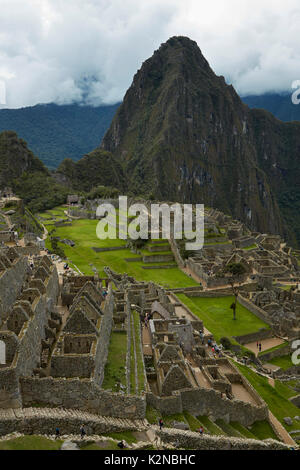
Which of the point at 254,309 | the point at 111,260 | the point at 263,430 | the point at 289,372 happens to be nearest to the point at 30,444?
the point at 263,430

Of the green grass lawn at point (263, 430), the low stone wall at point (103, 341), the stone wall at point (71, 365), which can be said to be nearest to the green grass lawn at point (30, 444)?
the stone wall at point (71, 365)

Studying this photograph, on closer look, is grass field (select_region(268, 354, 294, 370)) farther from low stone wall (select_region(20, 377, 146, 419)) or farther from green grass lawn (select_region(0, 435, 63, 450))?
Result: green grass lawn (select_region(0, 435, 63, 450))

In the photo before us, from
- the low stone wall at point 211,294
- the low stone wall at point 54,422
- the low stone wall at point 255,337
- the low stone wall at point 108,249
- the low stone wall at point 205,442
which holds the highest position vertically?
the low stone wall at point 108,249

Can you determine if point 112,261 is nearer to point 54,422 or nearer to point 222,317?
point 222,317

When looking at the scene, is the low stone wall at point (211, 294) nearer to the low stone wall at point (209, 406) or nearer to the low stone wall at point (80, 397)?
the low stone wall at point (209, 406)

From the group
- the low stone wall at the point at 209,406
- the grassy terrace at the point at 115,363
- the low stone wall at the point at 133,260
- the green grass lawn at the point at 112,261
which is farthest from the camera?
the low stone wall at the point at 133,260

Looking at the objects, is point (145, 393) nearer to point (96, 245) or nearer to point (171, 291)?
point (171, 291)

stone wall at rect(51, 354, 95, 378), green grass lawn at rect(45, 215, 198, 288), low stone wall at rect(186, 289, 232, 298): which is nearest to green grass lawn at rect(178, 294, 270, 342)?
low stone wall at rect(186, 289, 232, 298)
